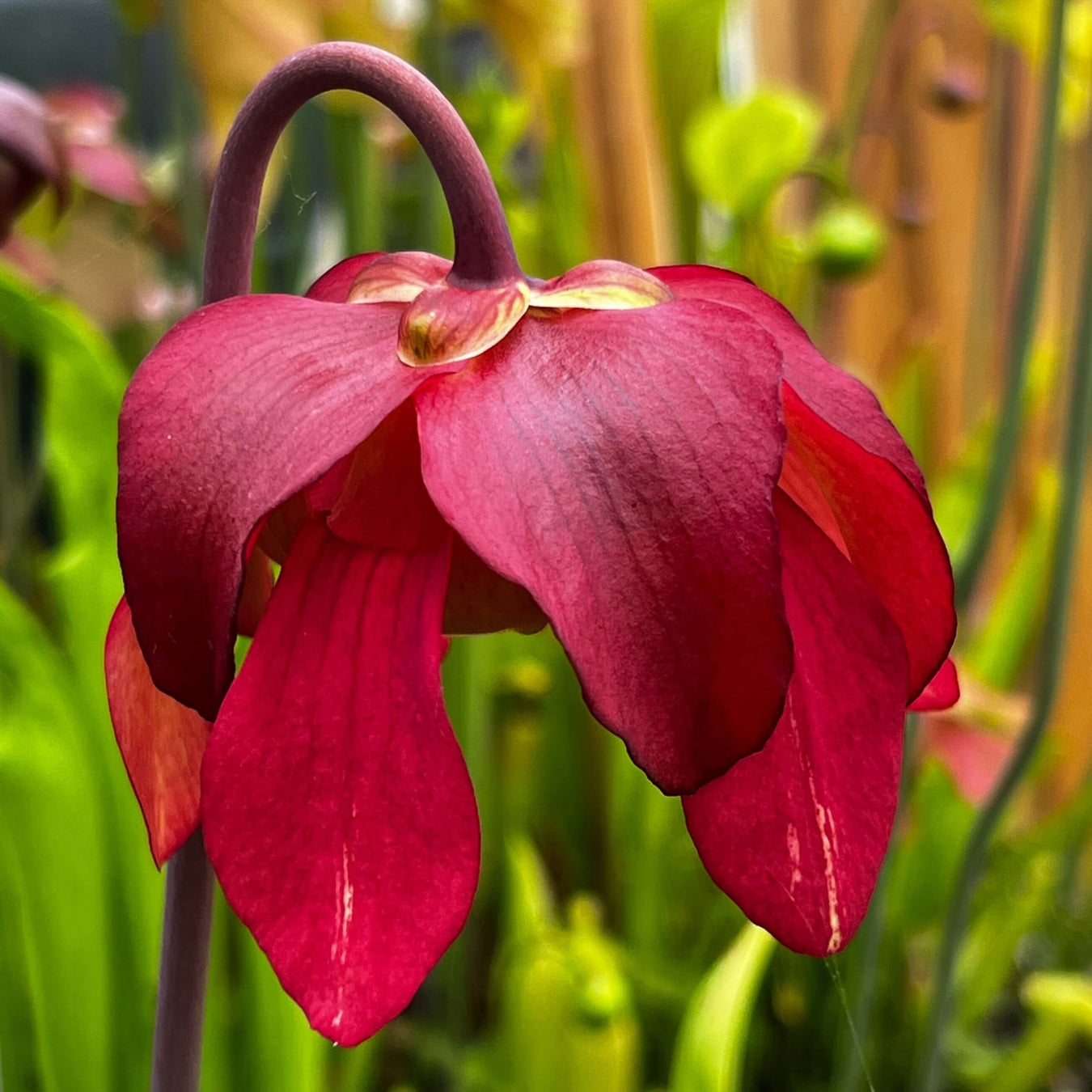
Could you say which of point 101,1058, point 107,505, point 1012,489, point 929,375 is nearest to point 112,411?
point 107,505

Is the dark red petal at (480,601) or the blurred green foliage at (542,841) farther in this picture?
the blurred green foliage at (542,841)

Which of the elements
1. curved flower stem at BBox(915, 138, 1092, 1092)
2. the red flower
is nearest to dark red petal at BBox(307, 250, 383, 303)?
the red flower

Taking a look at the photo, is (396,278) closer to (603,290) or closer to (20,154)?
(603,290)

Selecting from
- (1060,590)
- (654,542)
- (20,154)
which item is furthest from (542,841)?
(654,542)

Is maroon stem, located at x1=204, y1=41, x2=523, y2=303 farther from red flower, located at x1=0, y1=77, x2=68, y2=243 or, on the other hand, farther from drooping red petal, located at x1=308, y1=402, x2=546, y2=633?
red flower, located at x1=0, y1=77, x2=68, y2=243

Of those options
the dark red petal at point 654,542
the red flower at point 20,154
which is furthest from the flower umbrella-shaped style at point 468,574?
the red flower at point 20,154

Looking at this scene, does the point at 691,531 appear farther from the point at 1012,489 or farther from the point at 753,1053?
the point at 1012,489

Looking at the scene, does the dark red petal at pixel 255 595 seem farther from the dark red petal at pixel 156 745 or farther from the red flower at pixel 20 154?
the red flower at pixel 20 154
